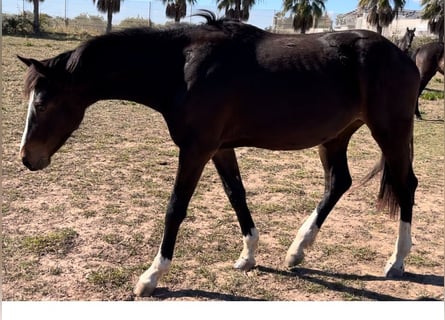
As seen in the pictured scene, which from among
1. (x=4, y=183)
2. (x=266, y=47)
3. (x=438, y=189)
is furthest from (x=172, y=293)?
(x=438, y=189)

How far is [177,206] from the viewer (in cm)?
263

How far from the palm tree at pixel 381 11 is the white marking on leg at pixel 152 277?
63.2 ft

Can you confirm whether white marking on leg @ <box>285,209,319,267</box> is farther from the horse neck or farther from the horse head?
the horse head

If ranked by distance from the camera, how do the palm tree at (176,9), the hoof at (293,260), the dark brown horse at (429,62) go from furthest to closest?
the palm tree at (176,9), the dark brown horse at (429,62), the hoof at (293,260)

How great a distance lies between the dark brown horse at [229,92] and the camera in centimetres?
247

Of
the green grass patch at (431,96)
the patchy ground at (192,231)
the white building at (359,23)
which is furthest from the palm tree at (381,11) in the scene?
the patchy ground at (192,231)

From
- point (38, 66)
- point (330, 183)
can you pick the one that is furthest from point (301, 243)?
point (38, 66)

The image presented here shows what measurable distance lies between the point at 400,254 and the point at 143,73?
214 centimetres

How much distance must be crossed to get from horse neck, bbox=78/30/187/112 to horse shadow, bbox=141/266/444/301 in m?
1.14

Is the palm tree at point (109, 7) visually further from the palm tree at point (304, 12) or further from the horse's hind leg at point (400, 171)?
the horse's hind leg at point (400, 171)

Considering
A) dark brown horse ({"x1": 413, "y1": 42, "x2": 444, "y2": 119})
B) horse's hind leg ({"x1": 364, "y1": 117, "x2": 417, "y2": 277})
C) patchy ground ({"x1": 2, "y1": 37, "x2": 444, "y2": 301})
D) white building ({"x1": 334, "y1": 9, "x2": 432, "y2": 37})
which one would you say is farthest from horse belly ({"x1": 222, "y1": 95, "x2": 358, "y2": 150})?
white building ({"x1": 334, "y1": 9, "x2": 432, "y2": 37})

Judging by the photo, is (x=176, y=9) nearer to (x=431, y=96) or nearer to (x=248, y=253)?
(x=431, y=96)

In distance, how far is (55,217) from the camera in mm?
3631

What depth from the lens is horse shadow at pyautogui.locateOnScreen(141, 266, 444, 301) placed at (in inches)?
105
